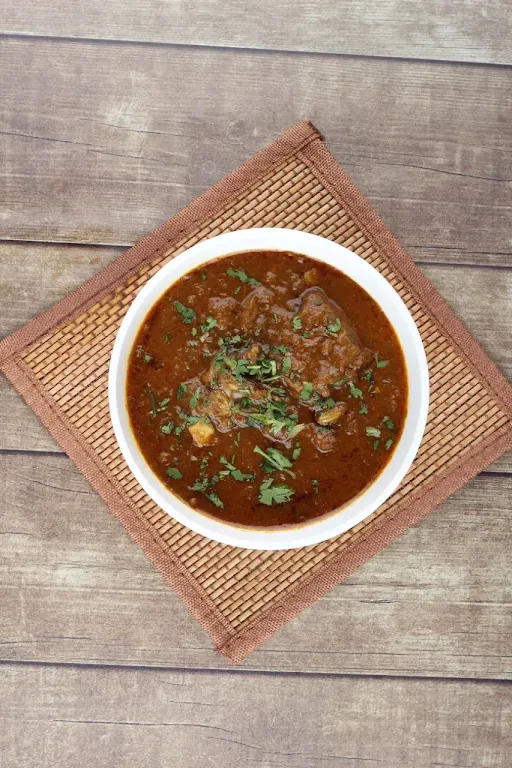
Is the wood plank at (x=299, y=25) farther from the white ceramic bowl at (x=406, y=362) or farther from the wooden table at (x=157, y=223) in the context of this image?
the white ceramic bowl at (x=406, y=362)

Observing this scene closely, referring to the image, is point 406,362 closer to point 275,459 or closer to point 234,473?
point 275,459

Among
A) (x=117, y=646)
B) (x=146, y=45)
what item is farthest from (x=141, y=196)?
(x=117, y=646)

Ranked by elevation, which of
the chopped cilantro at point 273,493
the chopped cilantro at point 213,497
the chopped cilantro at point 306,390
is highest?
the chopped cilantro at point 306,390

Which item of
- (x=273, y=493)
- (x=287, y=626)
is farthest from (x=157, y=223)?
(x=287, y=626)

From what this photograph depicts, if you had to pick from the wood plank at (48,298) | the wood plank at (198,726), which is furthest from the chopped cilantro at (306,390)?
the wood plank at (198,726)

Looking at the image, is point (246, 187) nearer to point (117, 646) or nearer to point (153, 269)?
point (153, 269)

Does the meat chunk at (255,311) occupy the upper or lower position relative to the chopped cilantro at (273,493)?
upper

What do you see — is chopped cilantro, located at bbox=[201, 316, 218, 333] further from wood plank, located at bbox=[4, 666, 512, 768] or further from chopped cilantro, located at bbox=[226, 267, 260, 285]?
wood plank, located at bbox=[4, 666, 512, 768]
